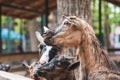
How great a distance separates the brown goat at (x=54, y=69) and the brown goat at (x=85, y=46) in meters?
0.09

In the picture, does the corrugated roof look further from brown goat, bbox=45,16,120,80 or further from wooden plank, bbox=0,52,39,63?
brown goat, bbox=45,16,120,80

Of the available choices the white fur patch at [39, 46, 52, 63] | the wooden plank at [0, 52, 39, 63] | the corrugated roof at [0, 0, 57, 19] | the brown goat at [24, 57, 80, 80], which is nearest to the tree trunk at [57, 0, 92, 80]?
the white fur patch at [39, 46, 52, 63]

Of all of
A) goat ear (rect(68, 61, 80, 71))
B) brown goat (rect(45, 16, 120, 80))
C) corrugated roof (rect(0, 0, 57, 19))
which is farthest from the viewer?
corrugated roof (rect(0, 0, 57, 19))

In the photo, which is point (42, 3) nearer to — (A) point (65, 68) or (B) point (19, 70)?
(B) point (19, 70)

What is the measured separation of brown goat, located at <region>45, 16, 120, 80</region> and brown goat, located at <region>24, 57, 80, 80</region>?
94mm

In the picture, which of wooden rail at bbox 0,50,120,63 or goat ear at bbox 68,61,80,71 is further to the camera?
wooden rail at bbox 0,50,120,63

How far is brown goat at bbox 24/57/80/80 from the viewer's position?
1562mm

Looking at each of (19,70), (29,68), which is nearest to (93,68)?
(29,68)

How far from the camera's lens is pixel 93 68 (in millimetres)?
Result: 1513

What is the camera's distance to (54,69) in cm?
160

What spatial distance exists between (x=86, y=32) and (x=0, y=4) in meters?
6.83

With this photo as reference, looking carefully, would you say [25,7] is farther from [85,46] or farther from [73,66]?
[85,46]

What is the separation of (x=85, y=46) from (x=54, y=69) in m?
0.23

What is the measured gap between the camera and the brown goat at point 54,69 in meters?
1.56
